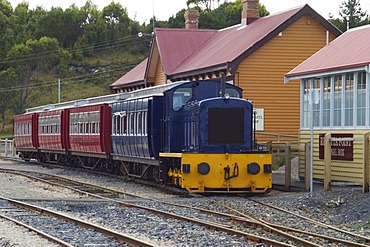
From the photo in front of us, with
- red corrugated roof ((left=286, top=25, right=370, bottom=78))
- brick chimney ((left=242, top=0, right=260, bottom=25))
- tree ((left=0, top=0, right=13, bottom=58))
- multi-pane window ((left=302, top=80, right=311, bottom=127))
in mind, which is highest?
tree ((left=0, top=0, right=13, bottom=58))

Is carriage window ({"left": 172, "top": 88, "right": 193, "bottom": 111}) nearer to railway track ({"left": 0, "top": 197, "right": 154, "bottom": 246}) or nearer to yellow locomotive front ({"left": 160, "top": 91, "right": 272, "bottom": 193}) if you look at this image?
yellow locomotive front ({"left": 160, "top": 91, "right": 272, "bottom": 193})

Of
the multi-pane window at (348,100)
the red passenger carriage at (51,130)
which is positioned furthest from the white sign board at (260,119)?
the multi-pane window at (348,100)

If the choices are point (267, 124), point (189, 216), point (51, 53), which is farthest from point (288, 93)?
point (51, 53)

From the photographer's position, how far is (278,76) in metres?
33.0

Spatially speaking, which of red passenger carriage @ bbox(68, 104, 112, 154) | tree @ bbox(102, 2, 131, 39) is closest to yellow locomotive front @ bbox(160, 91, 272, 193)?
red passenger carriage @ bbox(68, 104, 112, 154)

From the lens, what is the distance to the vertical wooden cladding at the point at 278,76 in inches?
1281

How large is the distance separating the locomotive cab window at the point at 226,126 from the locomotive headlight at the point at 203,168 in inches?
29.9

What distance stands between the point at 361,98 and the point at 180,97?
4735 millimetres

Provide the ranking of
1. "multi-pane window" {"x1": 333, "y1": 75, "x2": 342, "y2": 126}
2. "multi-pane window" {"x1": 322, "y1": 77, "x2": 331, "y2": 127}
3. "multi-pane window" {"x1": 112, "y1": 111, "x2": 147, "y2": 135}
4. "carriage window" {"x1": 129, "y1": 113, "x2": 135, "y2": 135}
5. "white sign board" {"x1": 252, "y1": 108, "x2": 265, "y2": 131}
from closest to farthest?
"multi-pane window" {"x1": 333, "y1": 75, "x2": 342, "y2": 126}
"multi-pane window" {"x1": 322, "y1": 77, "x2": 331, "y2": 127}
"multi-pane window" {"x1": 112, "y1": 111, "x2": 147, "y2": 135}
"carriage window" {"x1": 129, "y1": 113, "x2": 135, "y2": 135}
"white sign board" {"x1": 252, "y1": 108, "x2": 265, "y2": 131}

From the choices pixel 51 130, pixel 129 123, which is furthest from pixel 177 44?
pixel 129 123

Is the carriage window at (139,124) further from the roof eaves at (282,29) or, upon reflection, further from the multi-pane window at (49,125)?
the multi-pane window at (49,125)

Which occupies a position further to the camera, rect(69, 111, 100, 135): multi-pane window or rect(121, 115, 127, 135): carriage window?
rect(69, 111, 100, 135): multi-pane window

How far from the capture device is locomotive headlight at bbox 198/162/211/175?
1984cm

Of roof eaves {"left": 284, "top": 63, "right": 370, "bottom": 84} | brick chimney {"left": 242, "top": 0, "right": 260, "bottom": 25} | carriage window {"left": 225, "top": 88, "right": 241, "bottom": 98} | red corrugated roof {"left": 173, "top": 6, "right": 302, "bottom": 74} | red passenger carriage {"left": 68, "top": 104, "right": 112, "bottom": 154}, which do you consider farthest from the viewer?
brick chimney {"left": 242, "top": 0, "right": 260, "bottom": 25}
